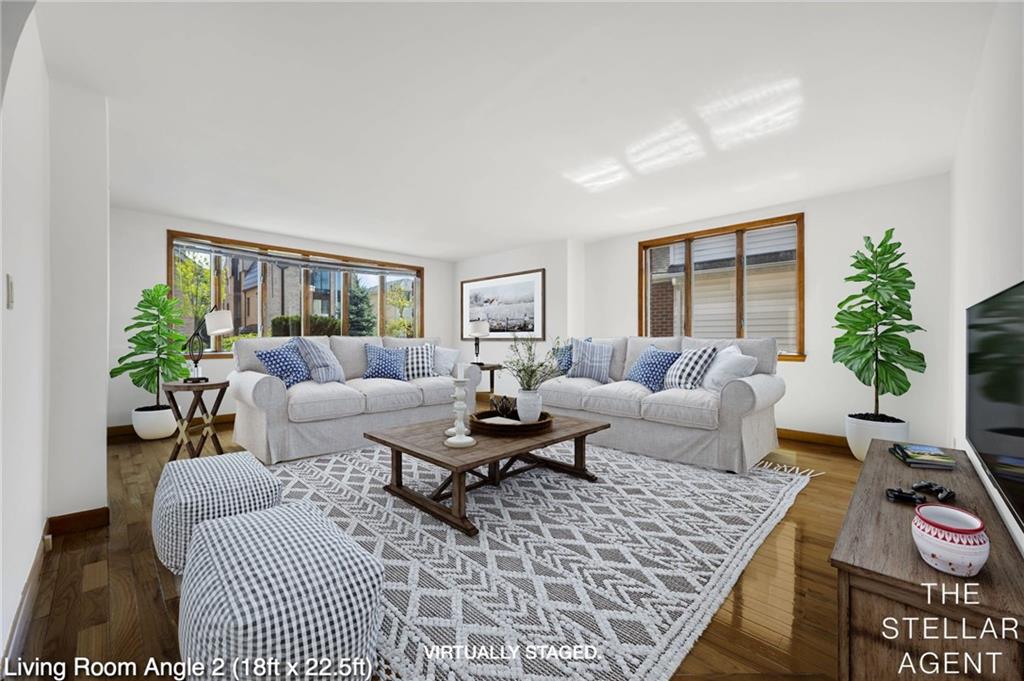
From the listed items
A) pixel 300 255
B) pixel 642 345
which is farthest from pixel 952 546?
pixel 300 255

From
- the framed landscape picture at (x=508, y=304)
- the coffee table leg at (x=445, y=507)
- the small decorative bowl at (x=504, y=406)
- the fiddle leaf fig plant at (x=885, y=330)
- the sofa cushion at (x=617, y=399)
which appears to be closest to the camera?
the coffee table leg at (x=445, y=507)

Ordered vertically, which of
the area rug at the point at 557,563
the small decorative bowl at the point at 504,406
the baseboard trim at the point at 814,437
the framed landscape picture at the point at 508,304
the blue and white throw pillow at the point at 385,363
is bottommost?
the area rug at the point at 557,563

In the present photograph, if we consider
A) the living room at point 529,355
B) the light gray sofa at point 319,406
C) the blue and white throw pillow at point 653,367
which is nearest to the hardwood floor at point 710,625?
the living room at point 529,355

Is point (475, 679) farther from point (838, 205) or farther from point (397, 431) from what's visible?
point (838, 205)

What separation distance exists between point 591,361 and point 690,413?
130 centimetres

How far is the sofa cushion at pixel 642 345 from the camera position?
4129 mm

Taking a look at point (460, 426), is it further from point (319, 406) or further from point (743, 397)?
point (743, 397)

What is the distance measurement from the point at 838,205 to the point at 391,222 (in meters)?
4.54

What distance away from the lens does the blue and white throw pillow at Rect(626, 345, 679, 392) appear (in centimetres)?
382

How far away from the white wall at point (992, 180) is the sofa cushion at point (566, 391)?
2.44 m

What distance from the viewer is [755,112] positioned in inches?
100

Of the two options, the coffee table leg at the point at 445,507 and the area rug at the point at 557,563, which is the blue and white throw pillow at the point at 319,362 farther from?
the coffee table leg at the point at 445,507

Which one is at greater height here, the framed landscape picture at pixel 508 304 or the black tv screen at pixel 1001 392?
the framed landscape picture at pixel 508 304

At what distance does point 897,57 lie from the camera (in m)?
2.06
